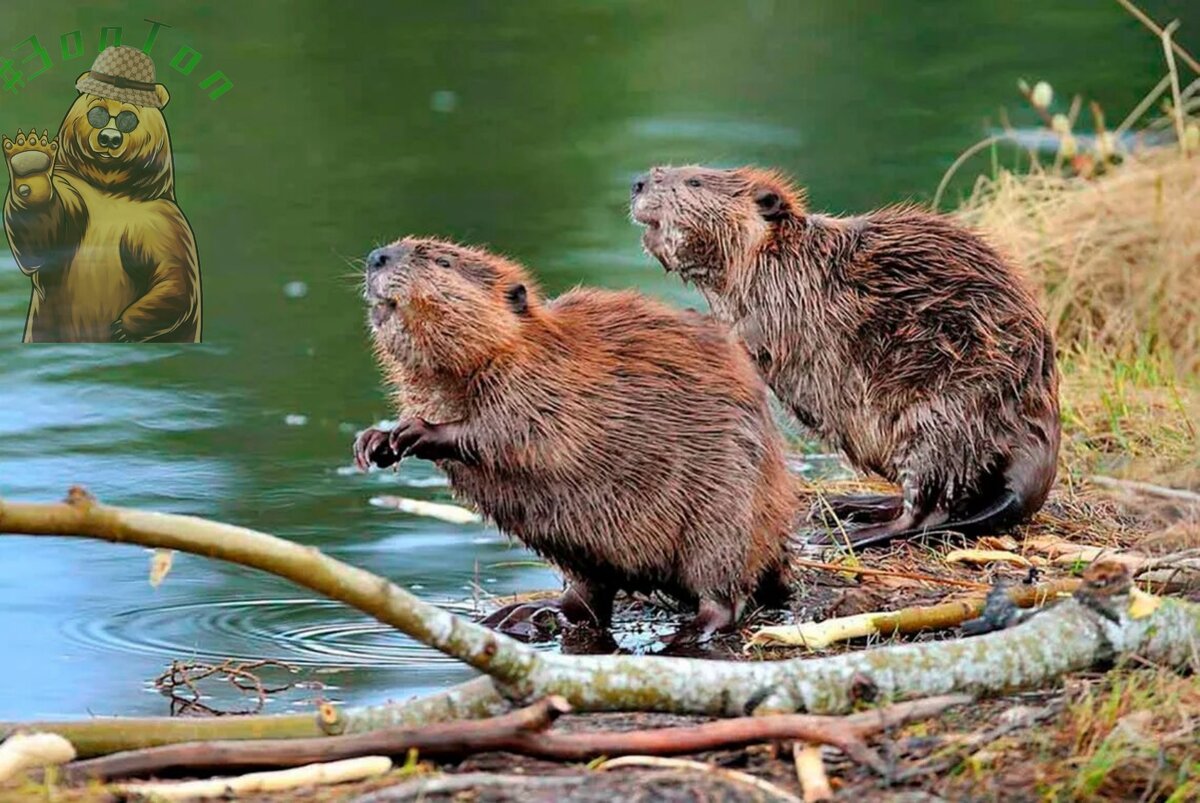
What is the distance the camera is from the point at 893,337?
430 centimetres

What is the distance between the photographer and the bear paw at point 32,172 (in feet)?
19.0

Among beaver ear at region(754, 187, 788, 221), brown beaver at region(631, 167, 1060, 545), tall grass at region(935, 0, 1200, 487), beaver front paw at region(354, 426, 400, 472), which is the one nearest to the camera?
beaver front paw at region(354, 426, 400, 472)

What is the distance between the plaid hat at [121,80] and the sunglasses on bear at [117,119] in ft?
0.29

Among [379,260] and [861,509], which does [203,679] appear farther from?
[861,509]

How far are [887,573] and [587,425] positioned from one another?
2.54 feet

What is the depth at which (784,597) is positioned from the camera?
13.0 ft

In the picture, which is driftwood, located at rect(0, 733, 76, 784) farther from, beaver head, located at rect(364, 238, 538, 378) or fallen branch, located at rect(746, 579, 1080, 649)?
fallen branch, located at rect(746, 579, 1080, 649)

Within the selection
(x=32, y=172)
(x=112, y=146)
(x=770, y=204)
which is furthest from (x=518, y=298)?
(x=32, y=172)

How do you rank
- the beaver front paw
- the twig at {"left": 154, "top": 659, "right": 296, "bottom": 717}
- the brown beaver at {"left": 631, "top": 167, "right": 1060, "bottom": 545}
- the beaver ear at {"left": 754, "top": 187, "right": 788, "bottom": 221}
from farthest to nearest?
1. the beaver ear at {"left": 754, "top": 187, "right": 788, "bottom": 221}
2. the brown beaver at {"left": 631, "top": 167, "right": 1060, "bottom": 545}
3. the beaver front paw
4. the twig at {"left": 154, "top": 659, "right": 296, "bottom": 717}

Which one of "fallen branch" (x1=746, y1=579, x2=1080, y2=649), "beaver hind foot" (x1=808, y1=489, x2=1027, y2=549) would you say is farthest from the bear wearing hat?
"fallen branch" (x1=746, y1=579, x2=1080, y2=649)

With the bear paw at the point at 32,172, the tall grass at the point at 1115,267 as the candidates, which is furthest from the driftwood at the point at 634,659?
the bear paw at the point at 32,172

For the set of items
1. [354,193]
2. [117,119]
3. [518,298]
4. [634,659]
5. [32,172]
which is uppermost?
[117,119]

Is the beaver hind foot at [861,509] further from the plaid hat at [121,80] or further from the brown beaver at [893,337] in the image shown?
the plaid hat at [121,80]

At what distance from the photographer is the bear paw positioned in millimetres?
5785
